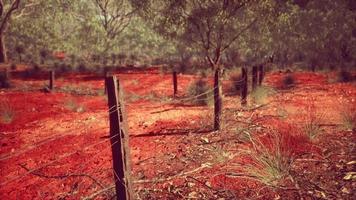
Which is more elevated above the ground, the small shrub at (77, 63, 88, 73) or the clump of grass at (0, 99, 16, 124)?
the small shrub at (77, 63, 88, 73)

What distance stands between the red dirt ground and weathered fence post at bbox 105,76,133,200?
0.28 metres

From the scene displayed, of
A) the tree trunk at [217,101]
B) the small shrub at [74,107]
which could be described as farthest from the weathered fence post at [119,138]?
the small shrub at [74,107]

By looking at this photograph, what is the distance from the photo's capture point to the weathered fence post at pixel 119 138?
3.66 metres

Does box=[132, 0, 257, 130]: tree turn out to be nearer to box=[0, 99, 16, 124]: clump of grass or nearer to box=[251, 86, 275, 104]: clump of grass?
box=[251, 86, 275, 104]: clump of grass

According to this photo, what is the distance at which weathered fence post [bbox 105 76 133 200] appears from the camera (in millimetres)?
3660

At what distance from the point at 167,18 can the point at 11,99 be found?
27.5 feet

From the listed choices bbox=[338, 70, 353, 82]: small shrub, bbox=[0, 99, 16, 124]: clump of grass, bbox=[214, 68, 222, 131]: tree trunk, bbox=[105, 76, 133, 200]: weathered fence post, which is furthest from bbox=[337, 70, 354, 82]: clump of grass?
bbox=[105, 76, 133, 200]: weathered fence post

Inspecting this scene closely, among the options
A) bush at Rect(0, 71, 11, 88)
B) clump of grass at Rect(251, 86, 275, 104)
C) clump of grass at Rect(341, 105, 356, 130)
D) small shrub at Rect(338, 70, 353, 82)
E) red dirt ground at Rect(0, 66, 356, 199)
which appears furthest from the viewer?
bush at Rect(0, 71, 11, 88)

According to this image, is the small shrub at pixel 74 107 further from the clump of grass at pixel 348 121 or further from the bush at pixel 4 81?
the clump of grass at pixel 348 121

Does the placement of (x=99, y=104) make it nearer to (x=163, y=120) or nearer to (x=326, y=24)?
(x=163, y=120)

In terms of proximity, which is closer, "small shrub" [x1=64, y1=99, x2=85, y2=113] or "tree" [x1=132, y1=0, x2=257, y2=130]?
"tree" [x1=132, y1=0, x2=257, y2=130]

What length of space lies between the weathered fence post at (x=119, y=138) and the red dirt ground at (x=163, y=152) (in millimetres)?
280

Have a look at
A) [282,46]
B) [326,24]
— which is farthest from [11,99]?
[326,24]

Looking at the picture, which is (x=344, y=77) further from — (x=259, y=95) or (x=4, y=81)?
(x=4, y=81)
